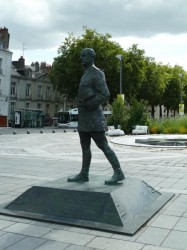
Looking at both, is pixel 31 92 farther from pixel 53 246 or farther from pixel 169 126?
pixel 53 246

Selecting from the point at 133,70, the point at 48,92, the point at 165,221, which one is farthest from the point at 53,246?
the point at 48,92

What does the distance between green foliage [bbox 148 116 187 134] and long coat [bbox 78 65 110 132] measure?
76.8 ft

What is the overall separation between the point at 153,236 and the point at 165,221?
2.39ft

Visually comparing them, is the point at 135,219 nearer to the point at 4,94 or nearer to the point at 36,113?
the point at 36,113

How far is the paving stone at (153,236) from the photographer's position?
4555 mm

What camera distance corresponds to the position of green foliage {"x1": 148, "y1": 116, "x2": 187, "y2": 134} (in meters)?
29.2

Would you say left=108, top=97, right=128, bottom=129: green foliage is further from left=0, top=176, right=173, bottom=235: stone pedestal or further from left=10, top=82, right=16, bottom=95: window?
left=10, top=82, right=16, bottom=95: window

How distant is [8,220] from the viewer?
541 cm

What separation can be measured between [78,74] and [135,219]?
150 feet

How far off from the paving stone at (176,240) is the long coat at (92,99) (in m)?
2.11

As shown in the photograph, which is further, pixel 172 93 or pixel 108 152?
pixel 172 93

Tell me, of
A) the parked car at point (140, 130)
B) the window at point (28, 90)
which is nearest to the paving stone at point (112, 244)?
the parked car at point (140, 130)

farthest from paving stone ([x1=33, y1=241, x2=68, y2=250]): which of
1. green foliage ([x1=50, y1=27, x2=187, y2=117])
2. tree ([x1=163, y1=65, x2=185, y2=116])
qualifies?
tree ([x1=163, y1=65, x2=185, y2=116])

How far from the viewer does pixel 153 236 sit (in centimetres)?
474
